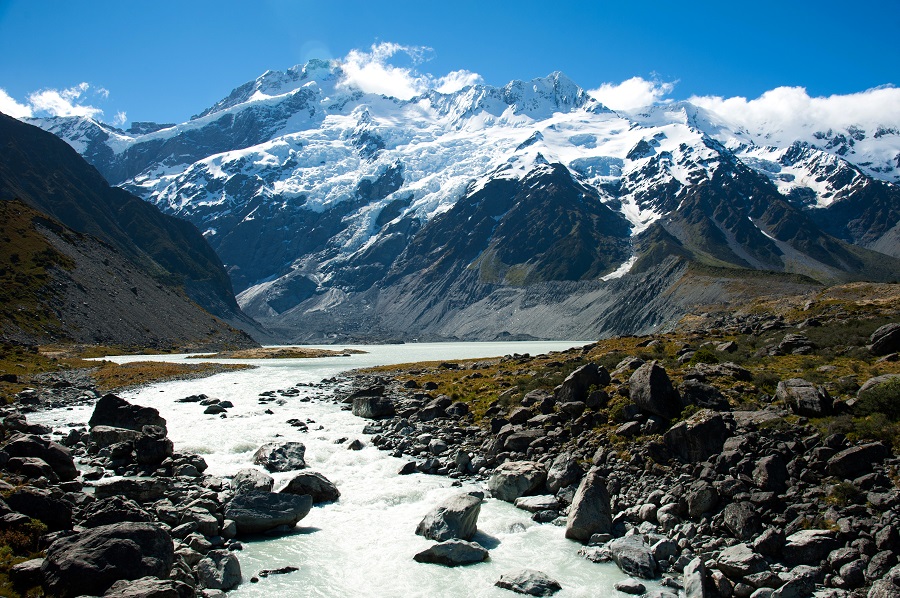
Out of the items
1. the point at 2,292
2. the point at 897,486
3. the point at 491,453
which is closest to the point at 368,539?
the point at 491,453

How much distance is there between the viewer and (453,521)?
23.0 meters

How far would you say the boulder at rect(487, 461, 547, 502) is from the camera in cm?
2742

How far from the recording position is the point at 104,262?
181 meters

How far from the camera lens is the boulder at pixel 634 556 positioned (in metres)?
19.6

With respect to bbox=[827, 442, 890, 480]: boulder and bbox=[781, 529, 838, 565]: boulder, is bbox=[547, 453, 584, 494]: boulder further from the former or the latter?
bbox=[827, 442, 890, 480]: boulder

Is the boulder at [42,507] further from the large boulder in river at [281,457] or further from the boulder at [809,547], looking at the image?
the boulder at [809,547]

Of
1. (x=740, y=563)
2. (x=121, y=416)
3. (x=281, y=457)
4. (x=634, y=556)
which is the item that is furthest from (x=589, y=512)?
(x=121, y=416)

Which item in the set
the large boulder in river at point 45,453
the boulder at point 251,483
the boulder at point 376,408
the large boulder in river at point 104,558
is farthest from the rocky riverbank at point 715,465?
the large boulder in river at point 45,453

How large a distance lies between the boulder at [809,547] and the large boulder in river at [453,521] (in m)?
11.0

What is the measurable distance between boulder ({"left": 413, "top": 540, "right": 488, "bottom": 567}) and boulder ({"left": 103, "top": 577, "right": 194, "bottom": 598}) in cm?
851

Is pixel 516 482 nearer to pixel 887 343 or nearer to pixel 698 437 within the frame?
pixel 698 437

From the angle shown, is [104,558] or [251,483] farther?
[251,483]

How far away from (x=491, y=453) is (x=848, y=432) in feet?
55.8

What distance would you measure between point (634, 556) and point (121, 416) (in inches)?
1389
